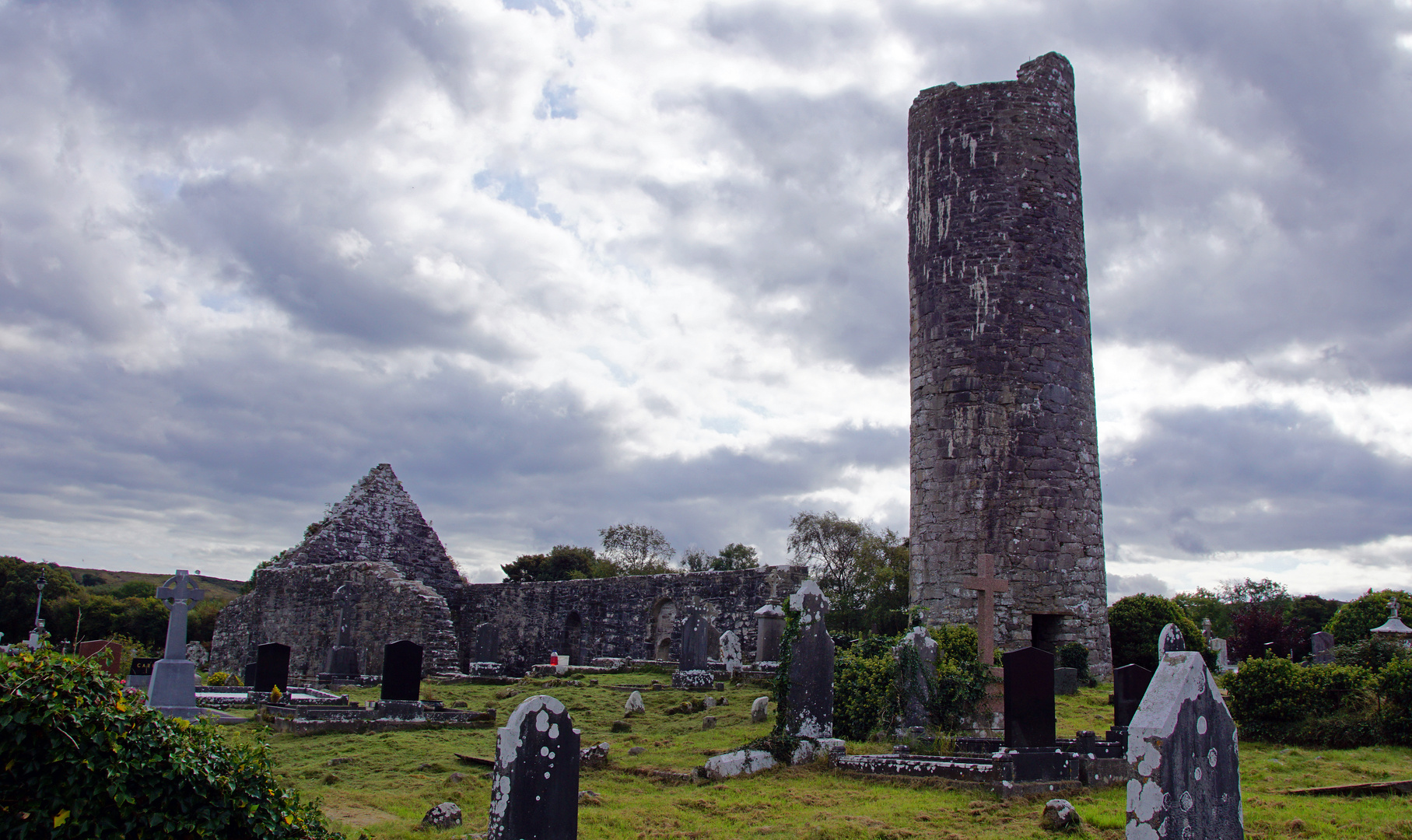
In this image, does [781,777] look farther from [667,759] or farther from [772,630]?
[772,630]

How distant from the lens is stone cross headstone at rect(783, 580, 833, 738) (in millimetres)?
9922

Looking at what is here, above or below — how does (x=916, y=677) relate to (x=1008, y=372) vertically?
below

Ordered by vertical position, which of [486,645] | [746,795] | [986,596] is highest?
[986,596]

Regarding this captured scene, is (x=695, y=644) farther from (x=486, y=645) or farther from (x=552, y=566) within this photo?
(x=552, y=566)

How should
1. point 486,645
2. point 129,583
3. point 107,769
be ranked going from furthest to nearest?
point 129,583
point 486,645
point 107,769

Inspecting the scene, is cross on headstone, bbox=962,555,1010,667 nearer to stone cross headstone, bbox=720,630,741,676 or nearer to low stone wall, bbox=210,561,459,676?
stone cross headstone, bbox=720,630,741,676

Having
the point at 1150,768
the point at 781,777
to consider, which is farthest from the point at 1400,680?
the point at 1150,768

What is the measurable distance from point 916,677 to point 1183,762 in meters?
→ 6.57

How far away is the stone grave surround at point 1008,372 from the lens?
16.0 meters

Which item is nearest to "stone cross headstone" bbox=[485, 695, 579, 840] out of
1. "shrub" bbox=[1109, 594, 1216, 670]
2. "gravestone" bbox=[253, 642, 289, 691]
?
"gravestone" bbox=[253, 642, 289, 691]

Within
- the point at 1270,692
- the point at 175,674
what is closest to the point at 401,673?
the point at 175,674

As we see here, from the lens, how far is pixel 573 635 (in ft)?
79.3

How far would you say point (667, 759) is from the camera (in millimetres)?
9953

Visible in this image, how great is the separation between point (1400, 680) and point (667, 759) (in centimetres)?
807
